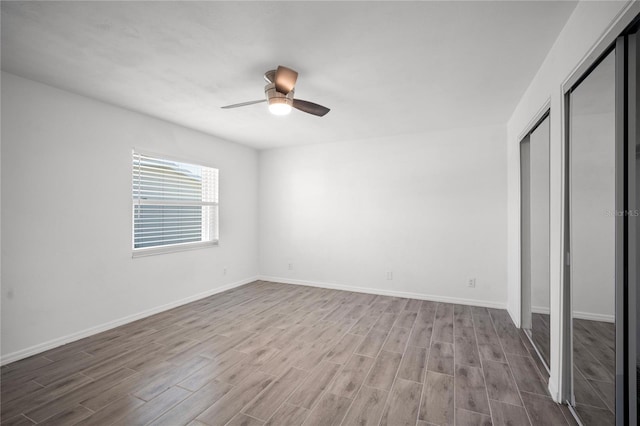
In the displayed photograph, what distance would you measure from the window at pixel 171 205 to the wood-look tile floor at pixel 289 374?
1.07 m

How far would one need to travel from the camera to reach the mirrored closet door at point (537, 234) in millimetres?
2359

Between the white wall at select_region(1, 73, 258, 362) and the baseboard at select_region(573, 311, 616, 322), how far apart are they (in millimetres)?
4341

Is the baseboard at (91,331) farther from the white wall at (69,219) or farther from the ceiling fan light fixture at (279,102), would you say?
the ceiling fan light fixture at (279,102)

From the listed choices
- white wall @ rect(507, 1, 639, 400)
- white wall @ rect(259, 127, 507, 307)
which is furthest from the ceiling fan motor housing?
white wall @ rect(259, 127, 507, 307)

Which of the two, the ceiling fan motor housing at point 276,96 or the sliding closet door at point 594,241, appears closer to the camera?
the sliding closet door at point 594,241

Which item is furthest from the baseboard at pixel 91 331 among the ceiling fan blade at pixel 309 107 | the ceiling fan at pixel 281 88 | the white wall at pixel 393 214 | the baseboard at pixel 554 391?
the baseboard at pixel 554 391

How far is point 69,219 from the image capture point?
116 inches

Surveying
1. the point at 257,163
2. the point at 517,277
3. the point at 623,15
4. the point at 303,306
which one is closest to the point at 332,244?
the point at 303,306

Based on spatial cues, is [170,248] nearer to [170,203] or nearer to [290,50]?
[170,203]

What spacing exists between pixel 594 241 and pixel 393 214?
3062mm

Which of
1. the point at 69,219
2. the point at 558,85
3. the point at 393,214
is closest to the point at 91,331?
the point at 69,219

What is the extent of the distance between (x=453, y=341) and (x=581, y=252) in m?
1.71

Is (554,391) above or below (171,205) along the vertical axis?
below

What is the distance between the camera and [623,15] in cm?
123
